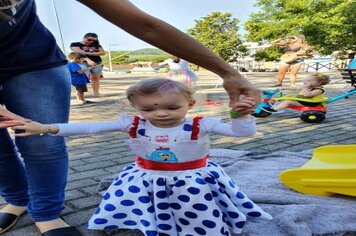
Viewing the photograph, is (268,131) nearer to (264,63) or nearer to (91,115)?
(91,115)

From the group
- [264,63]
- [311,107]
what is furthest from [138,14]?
[264,63]

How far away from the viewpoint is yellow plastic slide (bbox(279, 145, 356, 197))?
7.43ft

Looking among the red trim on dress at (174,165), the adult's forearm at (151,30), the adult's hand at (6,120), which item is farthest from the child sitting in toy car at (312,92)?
the adult's hand at (6,120)

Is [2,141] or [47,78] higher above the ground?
[47,78]

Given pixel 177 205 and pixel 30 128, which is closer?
pixel 30 128

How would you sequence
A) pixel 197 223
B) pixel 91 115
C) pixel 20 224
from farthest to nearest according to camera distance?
pixel 91 115, pixel 20 224, pixel 197 223

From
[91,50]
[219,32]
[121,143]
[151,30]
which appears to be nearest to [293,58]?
[91,50]

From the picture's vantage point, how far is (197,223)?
5.86ft

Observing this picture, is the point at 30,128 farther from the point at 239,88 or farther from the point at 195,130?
the point at 239,88

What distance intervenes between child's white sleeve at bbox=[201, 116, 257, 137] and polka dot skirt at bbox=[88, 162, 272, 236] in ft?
0.70

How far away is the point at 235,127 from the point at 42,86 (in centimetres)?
88

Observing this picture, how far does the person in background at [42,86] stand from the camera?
1.40 metres

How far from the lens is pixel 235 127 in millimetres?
1683

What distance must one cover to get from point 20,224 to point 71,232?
370mm
